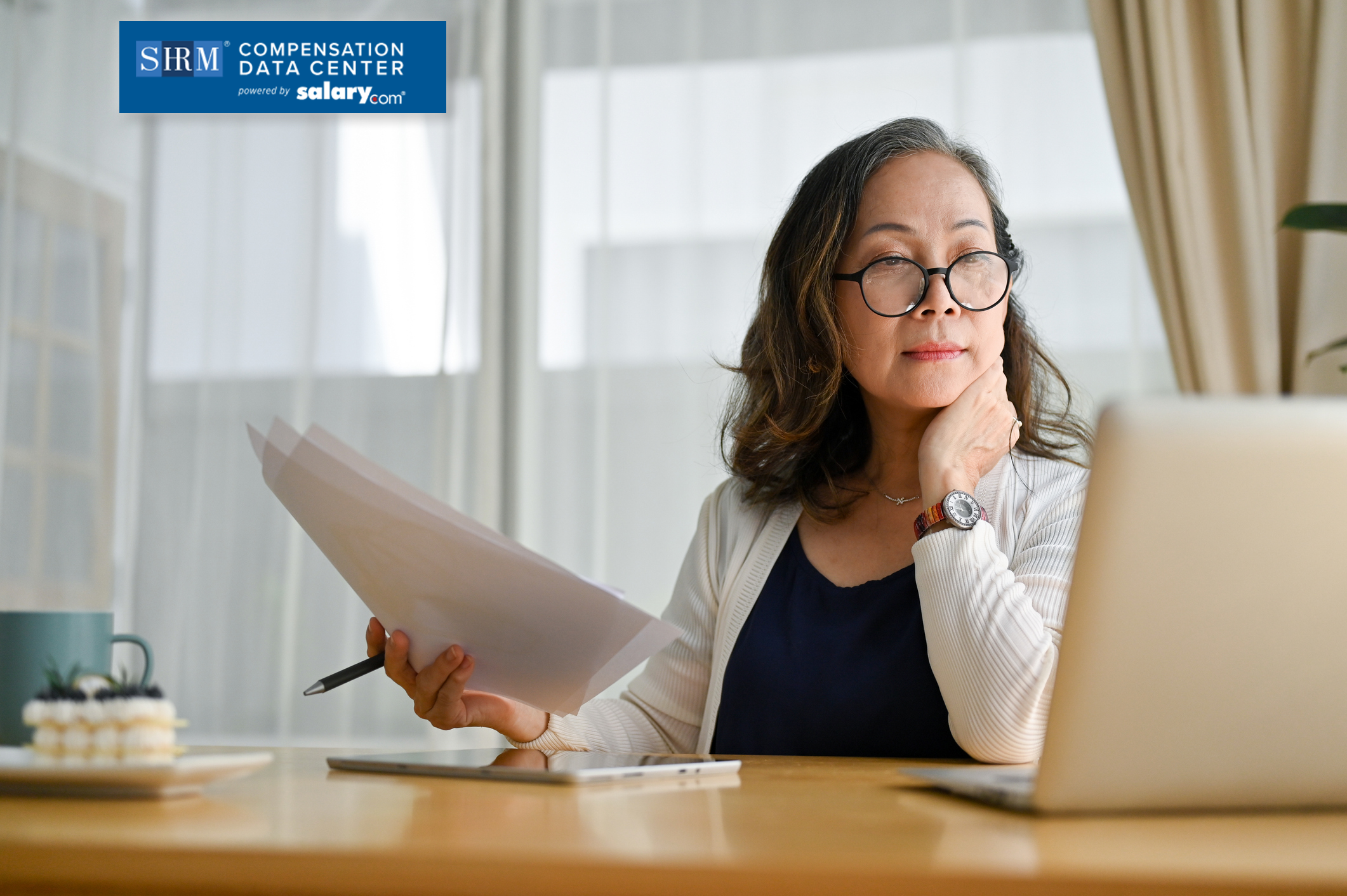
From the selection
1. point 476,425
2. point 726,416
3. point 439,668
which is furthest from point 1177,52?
point 439,668

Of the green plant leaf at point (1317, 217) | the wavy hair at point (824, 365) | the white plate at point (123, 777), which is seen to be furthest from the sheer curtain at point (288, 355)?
the white plate at point (123, 777)

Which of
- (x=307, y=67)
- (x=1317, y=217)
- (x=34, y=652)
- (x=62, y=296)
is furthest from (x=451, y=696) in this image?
(x=62, y=296)

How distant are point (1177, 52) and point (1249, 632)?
2.31 meters

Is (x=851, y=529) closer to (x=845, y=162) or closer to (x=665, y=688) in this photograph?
(x=665, y=688)

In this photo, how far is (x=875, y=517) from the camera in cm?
148

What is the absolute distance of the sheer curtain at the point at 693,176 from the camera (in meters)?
2.60

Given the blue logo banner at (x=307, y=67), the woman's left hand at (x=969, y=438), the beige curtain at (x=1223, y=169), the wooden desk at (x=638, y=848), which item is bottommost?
the wooden desk at (x=638, y=848)

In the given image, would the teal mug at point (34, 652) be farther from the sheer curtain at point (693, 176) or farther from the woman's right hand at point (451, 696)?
the sheer curtain at point (693, 176)

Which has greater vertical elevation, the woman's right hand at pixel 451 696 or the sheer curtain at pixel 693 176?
the sheer curtain at pixel 693 176

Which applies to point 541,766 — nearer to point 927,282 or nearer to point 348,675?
point 348,675

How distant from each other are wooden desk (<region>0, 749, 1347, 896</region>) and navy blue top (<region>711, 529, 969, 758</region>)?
66 centimetres

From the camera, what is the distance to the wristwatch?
1193 mm

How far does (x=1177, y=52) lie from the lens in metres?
2.41

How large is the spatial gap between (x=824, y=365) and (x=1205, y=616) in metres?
1.03
